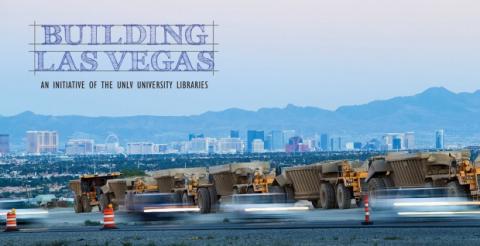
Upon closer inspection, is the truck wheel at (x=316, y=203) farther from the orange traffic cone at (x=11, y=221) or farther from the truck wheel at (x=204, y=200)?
the orange traffic cone at (x=11, y=221)

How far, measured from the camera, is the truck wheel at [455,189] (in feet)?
178

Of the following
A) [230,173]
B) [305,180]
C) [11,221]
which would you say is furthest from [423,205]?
[230,173]

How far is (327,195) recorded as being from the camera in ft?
214

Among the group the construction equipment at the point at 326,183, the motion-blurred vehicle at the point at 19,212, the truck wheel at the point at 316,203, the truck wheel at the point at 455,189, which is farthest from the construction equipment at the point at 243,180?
the truck wheel at the point at 455,189

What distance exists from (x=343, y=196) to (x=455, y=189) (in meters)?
9.44

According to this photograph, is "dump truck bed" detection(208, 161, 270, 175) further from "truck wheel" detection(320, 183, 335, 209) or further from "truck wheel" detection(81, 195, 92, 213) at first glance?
"truck wheel" detection(81, 195, 92, 213)

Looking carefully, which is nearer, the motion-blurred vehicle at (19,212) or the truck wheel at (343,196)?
the motion-blurred vehicle at (19,212)

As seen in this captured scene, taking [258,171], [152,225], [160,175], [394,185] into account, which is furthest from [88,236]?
[160,175]

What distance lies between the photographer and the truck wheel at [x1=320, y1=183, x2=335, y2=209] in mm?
65375

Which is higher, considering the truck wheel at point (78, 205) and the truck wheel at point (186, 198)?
the truck wheel at point (186, 198)

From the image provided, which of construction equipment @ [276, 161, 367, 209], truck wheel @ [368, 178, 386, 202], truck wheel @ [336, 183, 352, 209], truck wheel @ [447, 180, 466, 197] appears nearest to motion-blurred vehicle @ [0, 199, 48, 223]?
construction equipment @ [276, 161, 367, 209]

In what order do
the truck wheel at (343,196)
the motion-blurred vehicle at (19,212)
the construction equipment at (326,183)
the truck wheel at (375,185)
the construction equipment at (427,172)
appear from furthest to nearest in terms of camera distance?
the construction equipment at (326,183) < the truck wheel at (343,196) < the truck wheel at (375,185) < the motion-blurred vehicle at (19,212) < the construction equipment at (427,172)

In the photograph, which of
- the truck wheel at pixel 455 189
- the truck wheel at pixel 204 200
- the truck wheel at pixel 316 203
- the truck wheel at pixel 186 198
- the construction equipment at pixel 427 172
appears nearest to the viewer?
the truck wheel at pixel 455 189

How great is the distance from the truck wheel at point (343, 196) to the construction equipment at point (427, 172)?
162 centimetres
